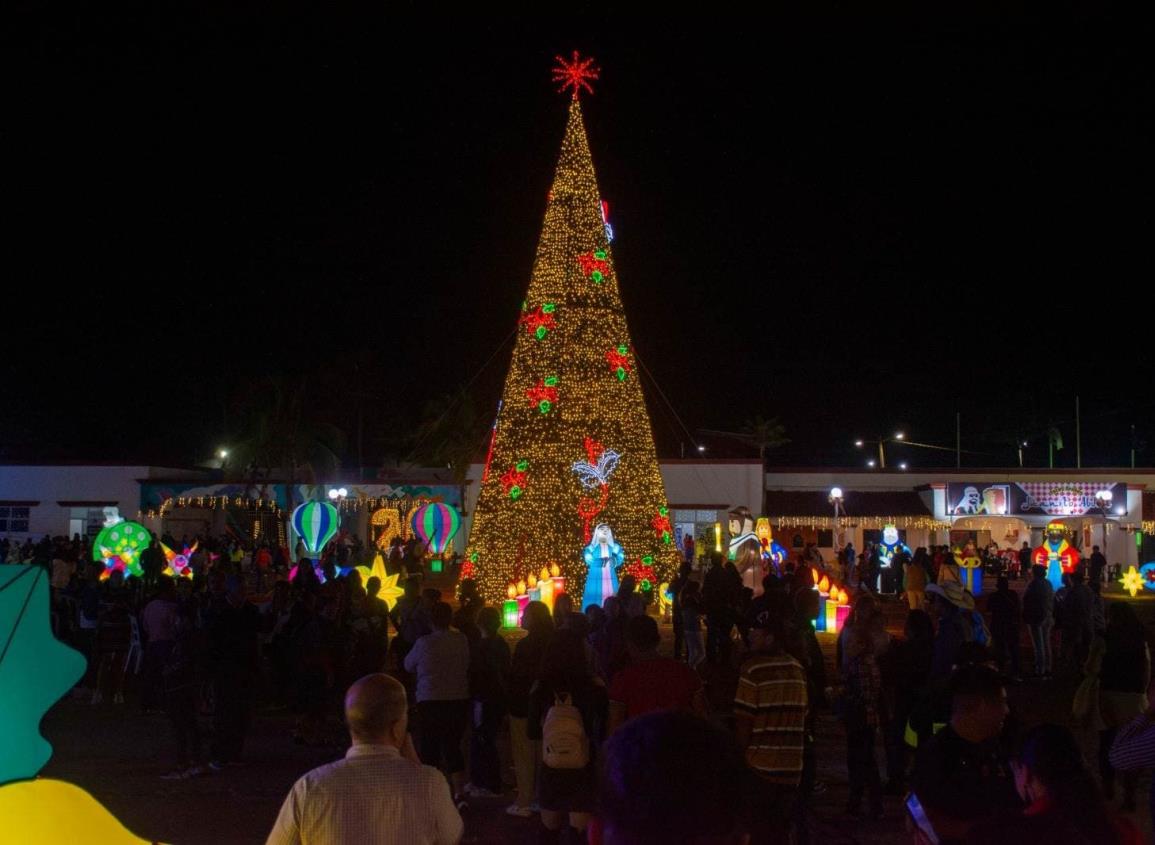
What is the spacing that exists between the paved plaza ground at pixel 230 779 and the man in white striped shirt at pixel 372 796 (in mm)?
4011

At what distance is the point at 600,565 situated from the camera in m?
17.9

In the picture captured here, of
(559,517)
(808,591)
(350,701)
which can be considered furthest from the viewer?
(559,517)

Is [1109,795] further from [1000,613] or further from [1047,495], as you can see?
[1047,495]

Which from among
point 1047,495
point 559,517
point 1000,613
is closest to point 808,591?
point 1000,613

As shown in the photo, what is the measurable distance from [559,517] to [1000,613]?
844 centimetres

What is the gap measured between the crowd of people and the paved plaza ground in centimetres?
17

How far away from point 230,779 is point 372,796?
6161 millimetres

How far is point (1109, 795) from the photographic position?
320 inches

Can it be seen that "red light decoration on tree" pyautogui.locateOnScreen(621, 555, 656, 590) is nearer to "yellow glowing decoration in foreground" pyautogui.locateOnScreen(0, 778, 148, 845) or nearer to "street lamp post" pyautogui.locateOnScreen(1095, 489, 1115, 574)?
"yellow glowing decoration in foreground" pyautogui.locateOnScreen(0, 778, 148, 845)

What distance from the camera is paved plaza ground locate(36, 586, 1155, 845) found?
23.9 feet

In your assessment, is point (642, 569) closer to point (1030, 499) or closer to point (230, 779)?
point (230, 779)

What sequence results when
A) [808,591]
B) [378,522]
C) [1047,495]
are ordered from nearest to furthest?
[808,591] → [378,522] → [1047,495]

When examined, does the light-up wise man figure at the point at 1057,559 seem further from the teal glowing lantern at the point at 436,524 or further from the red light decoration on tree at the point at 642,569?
the teal glowing lantern at the point at 436,524

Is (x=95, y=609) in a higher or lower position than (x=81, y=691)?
higher
